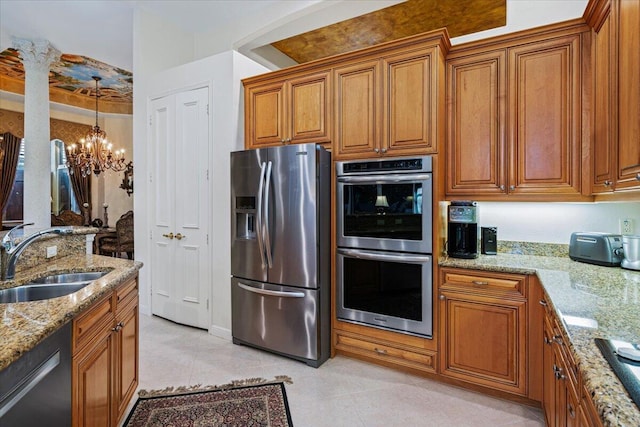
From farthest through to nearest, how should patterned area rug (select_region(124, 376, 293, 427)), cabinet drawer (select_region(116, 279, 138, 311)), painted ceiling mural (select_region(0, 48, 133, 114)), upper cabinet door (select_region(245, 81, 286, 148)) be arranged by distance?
painted ceiling mural (select_region(0, 48, 133, 114)) → upper cabinet door (select_region(245, 81, 286, 148)) → patterned area rug (select_region(124, 376, 293, 427)) → cabinet drawer (select_region(116, 279, 138, 311))

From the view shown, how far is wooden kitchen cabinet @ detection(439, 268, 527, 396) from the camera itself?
85.8 inches

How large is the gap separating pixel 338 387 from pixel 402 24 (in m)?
3.83

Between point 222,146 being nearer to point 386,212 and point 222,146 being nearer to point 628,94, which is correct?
point 386,212

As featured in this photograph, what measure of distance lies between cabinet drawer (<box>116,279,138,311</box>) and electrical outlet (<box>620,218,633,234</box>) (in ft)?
10.6

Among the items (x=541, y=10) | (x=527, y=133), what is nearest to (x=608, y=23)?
A: (x=527, y=133)

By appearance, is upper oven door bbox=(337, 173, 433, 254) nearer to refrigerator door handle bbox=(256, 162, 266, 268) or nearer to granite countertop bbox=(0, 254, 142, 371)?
refrigerator door handle bbox=(256, 162, 266, 268)

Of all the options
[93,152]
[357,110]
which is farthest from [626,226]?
[93,152]

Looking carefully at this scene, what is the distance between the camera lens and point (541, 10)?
2725 mm

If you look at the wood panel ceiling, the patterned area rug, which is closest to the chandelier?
the wood panel ceiling

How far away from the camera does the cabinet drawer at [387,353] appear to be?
249cm

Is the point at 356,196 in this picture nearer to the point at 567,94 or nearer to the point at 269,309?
the point at 269,309

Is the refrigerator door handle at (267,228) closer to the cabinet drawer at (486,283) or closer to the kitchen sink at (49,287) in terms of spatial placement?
the kitchen sink at (49,287)

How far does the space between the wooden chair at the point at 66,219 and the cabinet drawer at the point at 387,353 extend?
6962mm

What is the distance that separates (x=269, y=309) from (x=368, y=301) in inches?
33.7
